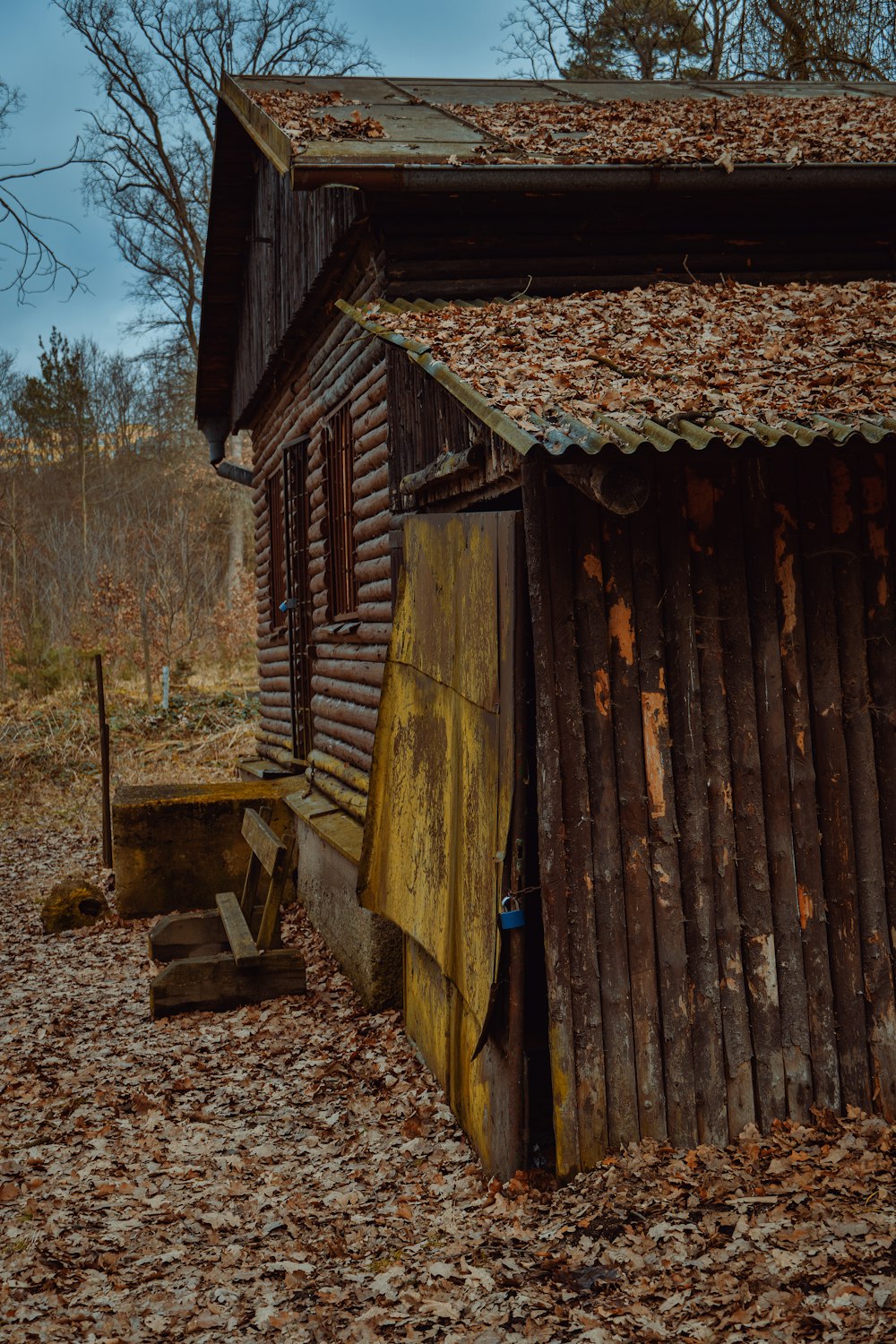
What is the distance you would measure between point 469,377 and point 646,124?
489cm

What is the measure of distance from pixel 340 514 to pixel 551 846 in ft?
18.9

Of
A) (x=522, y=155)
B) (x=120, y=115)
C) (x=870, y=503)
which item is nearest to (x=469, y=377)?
(x=870, y=503)

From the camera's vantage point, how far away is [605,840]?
15.0 ft

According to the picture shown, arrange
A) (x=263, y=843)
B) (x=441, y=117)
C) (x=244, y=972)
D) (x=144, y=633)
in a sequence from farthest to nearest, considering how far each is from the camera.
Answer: (x=144, y=633) → (x=441, y=117) → (x=263, y=843) → (x=244, y=972)

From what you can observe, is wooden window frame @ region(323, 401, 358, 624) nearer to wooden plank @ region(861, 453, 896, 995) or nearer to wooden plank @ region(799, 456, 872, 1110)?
wooden plank @ region(799, 456, 872, 1110)

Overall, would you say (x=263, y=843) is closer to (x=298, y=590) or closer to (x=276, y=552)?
(x=298, y=590)

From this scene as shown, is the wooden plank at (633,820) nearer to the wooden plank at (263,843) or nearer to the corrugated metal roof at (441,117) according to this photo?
the wooden plank at (263,843)

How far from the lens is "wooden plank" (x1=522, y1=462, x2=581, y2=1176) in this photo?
4477mm

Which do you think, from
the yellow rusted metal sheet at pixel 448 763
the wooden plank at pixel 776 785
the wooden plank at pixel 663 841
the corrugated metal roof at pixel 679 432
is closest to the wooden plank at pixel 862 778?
the wooden plank at pixel 776 785

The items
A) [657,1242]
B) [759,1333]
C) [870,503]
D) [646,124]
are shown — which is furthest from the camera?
[646,124]

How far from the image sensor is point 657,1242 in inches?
158

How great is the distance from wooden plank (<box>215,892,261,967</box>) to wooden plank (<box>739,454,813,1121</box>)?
13.5 feet

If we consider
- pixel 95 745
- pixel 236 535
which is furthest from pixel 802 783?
pixel 236 535

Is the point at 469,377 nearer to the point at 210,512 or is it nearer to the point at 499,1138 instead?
the point at 499,1138
